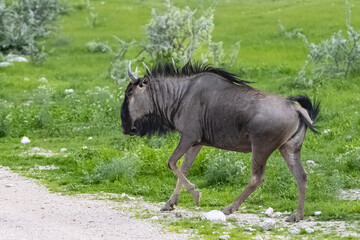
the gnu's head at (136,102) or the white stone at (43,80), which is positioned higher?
the gnu's head at (136,102)

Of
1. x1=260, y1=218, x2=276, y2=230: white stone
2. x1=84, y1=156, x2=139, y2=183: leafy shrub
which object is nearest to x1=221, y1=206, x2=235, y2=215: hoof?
x1=260, y1=218, x2=276, y2=230: white stone

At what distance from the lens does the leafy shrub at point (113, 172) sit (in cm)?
1148

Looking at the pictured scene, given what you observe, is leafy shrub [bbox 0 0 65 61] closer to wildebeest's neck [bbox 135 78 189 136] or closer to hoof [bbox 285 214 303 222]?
wildebeest's neck [bbox 135 78 189 136]

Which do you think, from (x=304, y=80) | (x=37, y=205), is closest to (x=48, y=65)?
(x=304, y=80)

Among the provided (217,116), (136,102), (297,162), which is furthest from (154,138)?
(297,162)

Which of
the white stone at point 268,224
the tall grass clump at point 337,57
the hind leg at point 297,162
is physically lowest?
the tall grass clump at point 337,57

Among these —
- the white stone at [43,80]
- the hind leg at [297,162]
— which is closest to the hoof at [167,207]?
the hind leg at [297,162]

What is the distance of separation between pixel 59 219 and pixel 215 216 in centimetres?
187

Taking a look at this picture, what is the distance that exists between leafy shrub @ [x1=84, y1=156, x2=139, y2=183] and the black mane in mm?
2166

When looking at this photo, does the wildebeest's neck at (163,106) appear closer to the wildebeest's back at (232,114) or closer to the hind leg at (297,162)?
the wildebeest's back at (232,114)

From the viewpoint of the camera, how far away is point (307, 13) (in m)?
30.6

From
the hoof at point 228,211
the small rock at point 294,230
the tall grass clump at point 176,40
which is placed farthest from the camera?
the tall grass clump at point 176,40

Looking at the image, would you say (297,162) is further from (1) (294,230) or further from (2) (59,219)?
(2) (59,219)

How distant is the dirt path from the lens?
8250 mm
